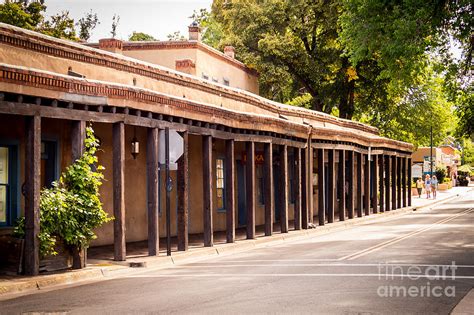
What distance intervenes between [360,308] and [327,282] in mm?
2543

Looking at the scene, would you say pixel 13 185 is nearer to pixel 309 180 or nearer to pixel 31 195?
pixel 31 195

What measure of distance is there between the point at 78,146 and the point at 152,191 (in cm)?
276

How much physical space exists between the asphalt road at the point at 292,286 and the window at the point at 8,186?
3.42m

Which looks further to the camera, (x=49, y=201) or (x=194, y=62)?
(x=194, y=62)

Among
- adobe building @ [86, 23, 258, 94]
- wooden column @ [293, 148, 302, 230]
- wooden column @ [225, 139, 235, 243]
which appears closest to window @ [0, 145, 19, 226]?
wooden column @ [225, 139, 235, 243]

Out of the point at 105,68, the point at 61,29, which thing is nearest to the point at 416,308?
the point at 105,68

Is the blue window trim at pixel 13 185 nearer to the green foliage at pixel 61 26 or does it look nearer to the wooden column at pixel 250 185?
the wooden column at pixel 250 185

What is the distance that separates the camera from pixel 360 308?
9875 millimetres

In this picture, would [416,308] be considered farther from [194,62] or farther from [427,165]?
[427,165]

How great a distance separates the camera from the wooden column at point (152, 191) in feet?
56.6

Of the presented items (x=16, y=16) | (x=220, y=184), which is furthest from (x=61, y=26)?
(x=220, y=184)

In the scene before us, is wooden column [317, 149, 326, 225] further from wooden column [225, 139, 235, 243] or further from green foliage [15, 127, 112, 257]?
green foliage [15, 127, 112, 257]

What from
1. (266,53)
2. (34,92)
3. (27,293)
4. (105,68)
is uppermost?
(266,53)

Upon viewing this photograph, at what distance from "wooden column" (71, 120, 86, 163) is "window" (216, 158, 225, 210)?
40.3ft
